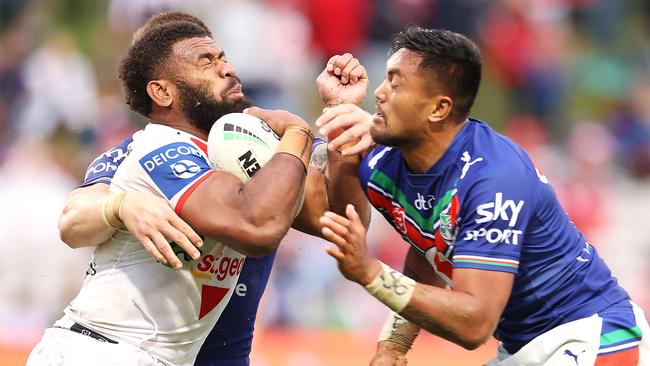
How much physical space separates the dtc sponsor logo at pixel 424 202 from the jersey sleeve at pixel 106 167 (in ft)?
5.18

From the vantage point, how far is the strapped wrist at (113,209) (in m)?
5.25

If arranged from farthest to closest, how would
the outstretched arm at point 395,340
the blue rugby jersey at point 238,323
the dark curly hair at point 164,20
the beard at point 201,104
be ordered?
1. the blue rugby jersey at point 238,323
2. the dark curly hair at point 164,20
3. the outstretched arm at point 395,340
4. the beard at point 201,104

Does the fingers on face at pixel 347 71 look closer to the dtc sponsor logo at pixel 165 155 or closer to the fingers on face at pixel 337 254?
the dtc sponsor logo at pixel 165 155

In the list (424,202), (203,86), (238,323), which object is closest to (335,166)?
(424,202)

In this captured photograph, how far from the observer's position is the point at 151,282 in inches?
215

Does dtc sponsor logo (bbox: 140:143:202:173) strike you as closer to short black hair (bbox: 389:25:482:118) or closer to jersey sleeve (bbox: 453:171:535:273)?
short black hair (bbox: 389:25:482:118)

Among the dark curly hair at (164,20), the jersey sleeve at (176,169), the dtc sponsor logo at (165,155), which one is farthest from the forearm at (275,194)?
the dark curly hair at (164,20)

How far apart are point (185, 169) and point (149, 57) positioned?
3.01 ft

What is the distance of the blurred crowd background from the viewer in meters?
12.5

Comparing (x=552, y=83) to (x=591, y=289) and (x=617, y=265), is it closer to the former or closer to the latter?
(x=617, y=265)

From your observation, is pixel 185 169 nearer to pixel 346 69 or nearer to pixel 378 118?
pixel 378 118

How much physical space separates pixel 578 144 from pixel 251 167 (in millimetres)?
9540

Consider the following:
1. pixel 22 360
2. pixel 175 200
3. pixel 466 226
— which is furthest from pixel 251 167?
pixel 22 360

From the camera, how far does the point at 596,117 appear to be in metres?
14.7
